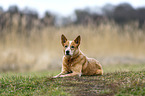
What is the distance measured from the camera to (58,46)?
1917 centimetres

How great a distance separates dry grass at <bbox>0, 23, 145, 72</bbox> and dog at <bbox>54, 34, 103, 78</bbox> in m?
8.34

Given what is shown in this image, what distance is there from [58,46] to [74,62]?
10.4 meters

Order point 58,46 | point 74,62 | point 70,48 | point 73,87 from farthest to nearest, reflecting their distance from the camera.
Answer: point 58,46 < point 74,62 < point 70,48 < point 73,87

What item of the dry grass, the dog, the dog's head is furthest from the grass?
the dry grass

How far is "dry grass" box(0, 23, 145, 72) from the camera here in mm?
17812

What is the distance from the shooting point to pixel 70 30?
20422 mm

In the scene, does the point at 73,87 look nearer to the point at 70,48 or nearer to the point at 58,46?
the point at 70,48

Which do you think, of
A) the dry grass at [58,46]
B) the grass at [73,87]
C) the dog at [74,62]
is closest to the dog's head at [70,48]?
the dog at [74,62]

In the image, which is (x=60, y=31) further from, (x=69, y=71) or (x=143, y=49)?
(x=69, y=71)

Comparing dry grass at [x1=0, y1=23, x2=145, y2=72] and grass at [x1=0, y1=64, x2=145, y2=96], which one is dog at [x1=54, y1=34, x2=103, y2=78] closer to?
grass at [x1=0, y1=64, x2=145, y2=96]

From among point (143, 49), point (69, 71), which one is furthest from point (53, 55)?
point (69, 71)

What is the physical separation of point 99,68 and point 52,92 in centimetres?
355

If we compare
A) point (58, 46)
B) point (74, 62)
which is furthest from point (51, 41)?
point (74, 62)

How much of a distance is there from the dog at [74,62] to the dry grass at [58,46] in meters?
8.34
